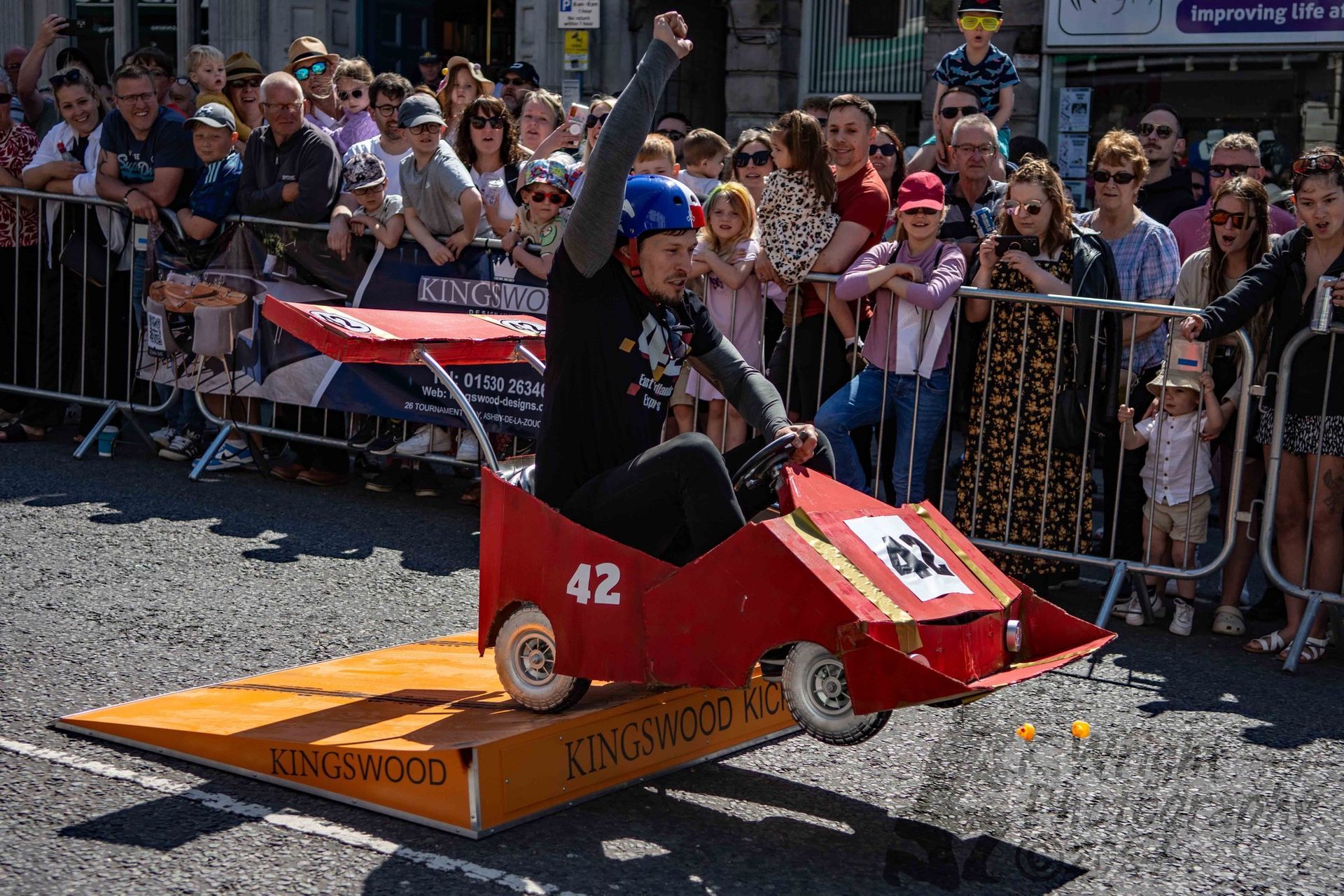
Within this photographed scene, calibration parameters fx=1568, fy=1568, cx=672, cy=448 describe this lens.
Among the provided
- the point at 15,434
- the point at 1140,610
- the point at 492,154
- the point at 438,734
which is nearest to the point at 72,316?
the point at 15,434

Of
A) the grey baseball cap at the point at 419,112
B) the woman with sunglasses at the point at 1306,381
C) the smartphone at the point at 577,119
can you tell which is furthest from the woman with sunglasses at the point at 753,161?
the woman with sunglasses at the point at 1306,381

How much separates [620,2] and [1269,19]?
22.3ft

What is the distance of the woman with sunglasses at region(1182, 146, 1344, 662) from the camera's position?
6367 millimetres

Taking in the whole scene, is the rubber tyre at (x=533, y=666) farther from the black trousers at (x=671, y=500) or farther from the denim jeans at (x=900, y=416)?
the denim jeans at (x=900, y=416)

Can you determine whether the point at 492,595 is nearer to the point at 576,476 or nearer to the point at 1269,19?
the point at 576,476

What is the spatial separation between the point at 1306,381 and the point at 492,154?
15.3 feet

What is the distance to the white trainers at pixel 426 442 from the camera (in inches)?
339

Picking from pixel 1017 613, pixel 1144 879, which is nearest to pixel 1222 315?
pixel 1017 613

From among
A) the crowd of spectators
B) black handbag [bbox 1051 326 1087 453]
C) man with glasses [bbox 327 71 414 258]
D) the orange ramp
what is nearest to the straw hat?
the crowd of spectators

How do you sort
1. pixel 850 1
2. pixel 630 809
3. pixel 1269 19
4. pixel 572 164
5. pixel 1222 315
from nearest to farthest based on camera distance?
pixel 630 809 → pixel 1222 315 → pixel 572 164 → pixel 1269 19 → pixel 850 1

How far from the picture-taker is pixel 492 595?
4.81 metres

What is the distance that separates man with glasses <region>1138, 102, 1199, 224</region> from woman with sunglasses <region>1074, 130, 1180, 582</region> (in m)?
1.42

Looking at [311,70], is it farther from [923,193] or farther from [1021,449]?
[1021,449]

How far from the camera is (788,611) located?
4152mm
